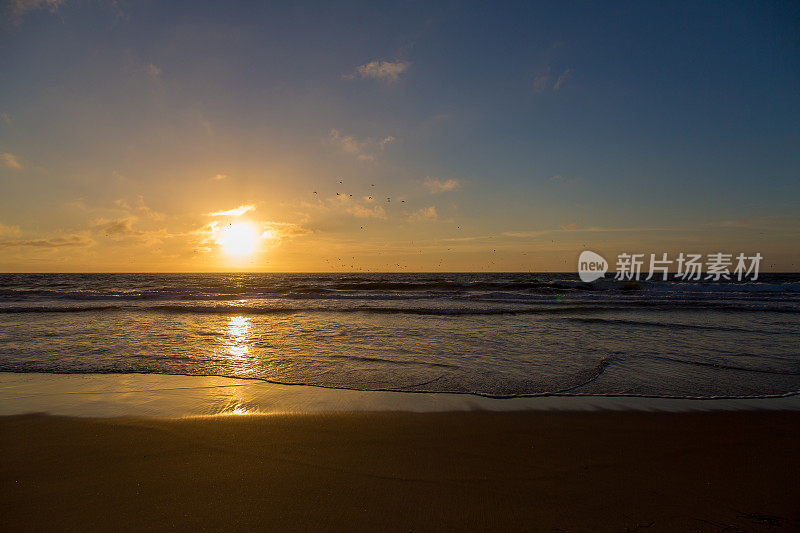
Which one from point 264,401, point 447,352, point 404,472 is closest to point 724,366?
point 447,352

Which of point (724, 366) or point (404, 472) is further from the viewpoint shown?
point (724, 366)

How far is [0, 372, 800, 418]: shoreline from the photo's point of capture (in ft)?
17.7

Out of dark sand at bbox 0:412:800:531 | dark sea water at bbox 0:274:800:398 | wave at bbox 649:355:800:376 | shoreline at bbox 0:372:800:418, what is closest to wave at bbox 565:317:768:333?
dark sea water at bbox 0:274:800:398

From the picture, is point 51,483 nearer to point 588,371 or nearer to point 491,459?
point 491,459

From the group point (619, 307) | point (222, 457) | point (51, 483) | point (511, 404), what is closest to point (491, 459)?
point (511, 404)

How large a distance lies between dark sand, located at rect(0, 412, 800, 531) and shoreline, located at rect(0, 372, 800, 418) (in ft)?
1.07

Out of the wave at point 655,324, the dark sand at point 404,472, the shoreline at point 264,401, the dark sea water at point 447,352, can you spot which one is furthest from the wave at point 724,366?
the wave at point 655,324

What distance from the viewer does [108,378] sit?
22.8ft

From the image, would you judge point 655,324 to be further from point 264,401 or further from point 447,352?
point 264,401

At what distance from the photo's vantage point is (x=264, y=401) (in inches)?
226

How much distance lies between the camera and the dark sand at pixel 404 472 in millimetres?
3033

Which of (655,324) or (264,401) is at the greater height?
(655,324)

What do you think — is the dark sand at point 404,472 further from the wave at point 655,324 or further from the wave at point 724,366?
the wave at point 655,324

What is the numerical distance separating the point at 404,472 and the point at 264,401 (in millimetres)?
2896
